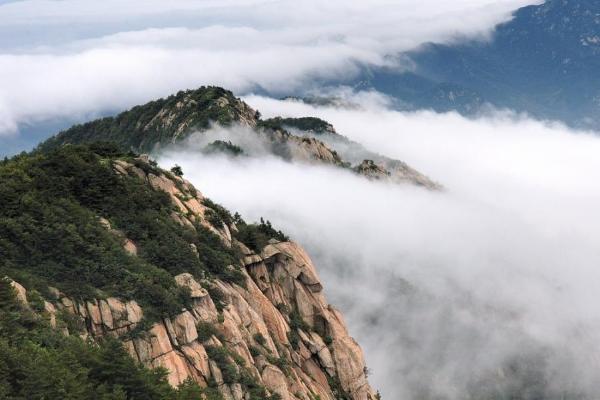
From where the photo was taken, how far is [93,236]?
2506 inches

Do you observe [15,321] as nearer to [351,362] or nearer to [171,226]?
[171,226]

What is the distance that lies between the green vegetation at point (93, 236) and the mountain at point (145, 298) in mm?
131

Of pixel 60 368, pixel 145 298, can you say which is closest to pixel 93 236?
pixel 145 298

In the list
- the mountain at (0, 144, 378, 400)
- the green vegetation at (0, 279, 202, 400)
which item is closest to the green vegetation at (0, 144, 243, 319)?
the mountain at (0, 144, 378, 400)

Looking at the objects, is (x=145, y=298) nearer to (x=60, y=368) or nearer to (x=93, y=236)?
(x=93, y=236)

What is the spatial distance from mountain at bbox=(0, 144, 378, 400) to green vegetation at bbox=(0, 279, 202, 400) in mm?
87

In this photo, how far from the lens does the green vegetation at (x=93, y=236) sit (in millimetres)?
58312

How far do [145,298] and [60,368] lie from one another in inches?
634

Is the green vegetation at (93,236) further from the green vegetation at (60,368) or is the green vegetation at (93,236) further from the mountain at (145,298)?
the green vegetation at (60,368)

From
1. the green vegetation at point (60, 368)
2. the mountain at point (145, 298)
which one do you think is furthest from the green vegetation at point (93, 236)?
the green vegetation at point (60, 368)

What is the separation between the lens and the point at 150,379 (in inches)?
1889

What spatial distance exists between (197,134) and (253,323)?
421 feet

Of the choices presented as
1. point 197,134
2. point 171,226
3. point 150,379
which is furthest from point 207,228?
point 197,134

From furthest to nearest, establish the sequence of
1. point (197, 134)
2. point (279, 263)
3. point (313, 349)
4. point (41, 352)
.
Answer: point (197, 134) < point (279, 263) < point (313, 349) < point (41, 352)
